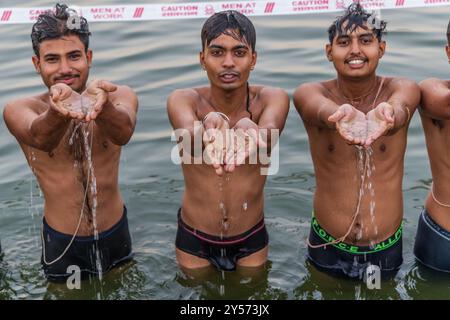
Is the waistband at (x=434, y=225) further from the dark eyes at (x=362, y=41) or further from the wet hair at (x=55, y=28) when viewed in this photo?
the wet hair at (x=55, y=28)

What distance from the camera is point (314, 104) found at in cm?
482

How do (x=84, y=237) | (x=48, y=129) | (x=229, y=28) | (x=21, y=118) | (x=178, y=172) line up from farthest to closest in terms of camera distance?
1. (x=178, y=172)
2. (x=84, y=237)
3. (x=229, y=28)
4. (x=21, y=118)
5. (x=48, y=129)

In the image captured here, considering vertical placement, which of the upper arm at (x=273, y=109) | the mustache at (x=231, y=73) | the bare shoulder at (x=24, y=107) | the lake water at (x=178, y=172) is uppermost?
the mustache at (x=231, y=73)

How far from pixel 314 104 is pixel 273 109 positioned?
0.91 ft

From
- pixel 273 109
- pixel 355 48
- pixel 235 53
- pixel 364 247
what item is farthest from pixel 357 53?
pixel 364 247

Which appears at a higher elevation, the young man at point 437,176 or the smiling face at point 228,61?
the smiling face at point 228,61

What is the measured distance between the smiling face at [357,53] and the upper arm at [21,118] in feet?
6.52

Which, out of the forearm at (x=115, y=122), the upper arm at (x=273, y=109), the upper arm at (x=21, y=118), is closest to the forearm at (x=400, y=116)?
the upper arm at (x=273, y=109)

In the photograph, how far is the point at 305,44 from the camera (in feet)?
33.7

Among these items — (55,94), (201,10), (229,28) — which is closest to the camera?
(55,94)

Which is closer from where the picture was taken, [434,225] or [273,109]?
[273,109]

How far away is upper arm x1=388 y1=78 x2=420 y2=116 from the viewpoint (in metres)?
4.74

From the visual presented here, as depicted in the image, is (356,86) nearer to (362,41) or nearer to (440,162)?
(362,41)

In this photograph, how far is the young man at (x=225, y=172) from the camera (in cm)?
485
